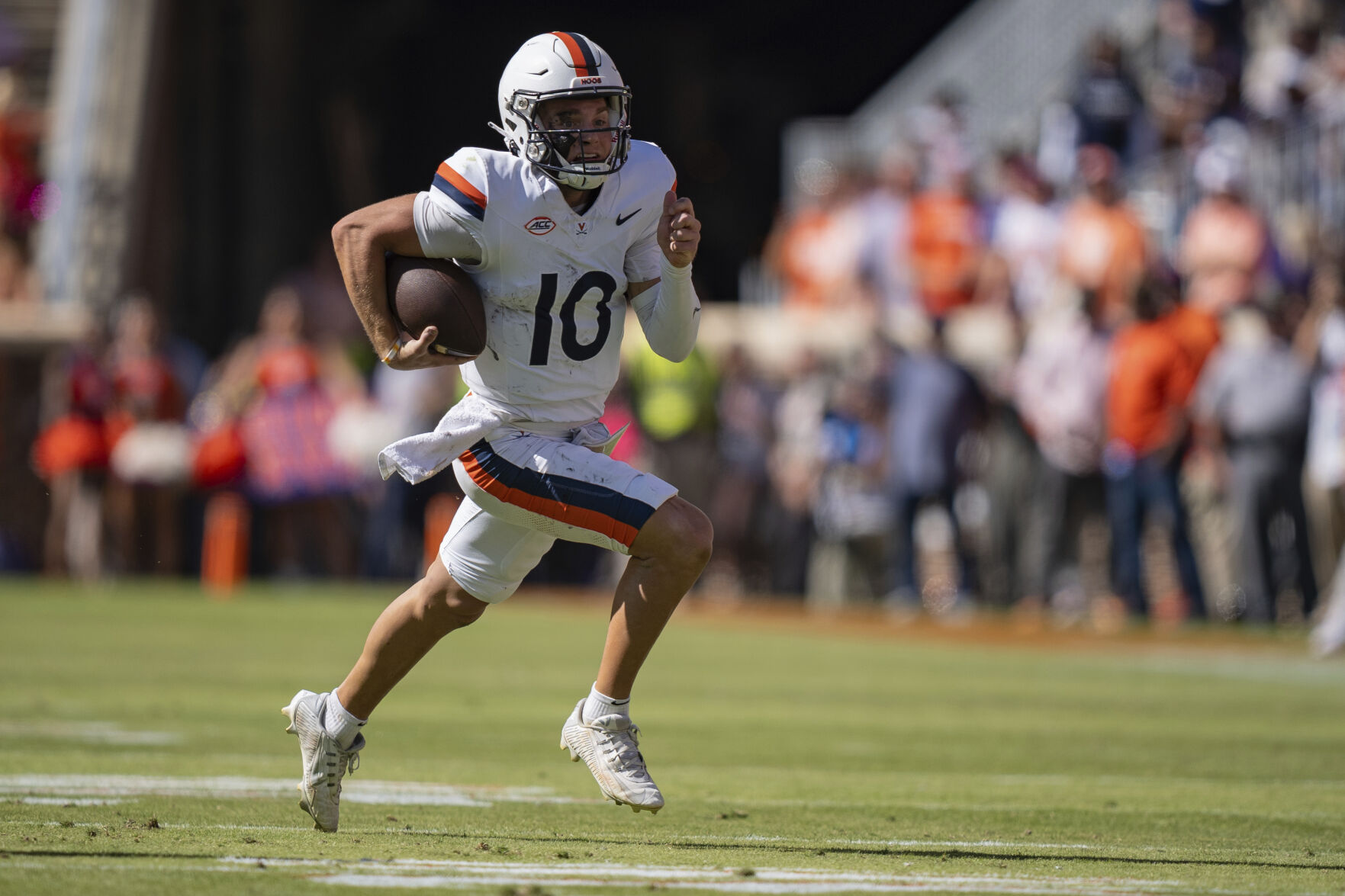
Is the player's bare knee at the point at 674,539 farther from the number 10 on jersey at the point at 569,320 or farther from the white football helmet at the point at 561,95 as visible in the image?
the white football helmet at the point at 561,95

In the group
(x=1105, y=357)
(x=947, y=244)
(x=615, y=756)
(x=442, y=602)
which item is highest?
(x=442, y=602)

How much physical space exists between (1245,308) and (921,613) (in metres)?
2.99

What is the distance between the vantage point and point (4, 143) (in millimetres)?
17500

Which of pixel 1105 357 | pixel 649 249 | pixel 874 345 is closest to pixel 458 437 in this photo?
pixel 649 249

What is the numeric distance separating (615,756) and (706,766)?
5.45ft

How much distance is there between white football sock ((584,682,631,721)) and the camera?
521 centimetres

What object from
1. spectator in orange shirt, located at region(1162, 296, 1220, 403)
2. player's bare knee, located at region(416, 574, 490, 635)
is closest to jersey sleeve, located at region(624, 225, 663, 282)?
player's bare knee, located at region(416, 574, 490, 635)

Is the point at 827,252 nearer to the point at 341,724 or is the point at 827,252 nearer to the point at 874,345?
the point at 874,345

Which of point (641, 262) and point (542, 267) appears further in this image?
point (641, 262)

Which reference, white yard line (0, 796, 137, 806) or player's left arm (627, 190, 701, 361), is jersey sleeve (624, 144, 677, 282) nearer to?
player's left arm (627, 190, 701, 361)

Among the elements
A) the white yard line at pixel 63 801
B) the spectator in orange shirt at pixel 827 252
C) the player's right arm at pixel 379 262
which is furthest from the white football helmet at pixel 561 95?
the spectator in orange shirt at pixel 827 252

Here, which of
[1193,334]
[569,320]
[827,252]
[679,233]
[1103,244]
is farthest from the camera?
[827,252]

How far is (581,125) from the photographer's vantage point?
207 inches

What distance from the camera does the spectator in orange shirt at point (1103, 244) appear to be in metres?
13.7
